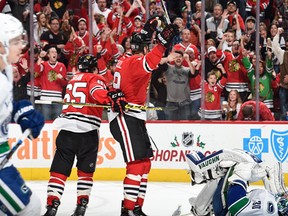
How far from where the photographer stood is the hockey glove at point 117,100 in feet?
21.3

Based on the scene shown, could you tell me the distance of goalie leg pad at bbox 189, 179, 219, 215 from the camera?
584 cm

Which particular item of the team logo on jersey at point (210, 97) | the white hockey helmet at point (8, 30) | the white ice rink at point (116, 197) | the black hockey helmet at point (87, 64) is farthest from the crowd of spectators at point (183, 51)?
the white hockey helmet at point (8, 30)

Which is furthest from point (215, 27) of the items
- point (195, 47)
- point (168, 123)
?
point (168, 123)

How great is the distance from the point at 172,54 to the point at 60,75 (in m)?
1.18

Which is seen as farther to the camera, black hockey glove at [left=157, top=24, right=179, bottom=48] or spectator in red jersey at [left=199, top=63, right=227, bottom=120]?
spectator in red jersey at [left=199, top=63, right=227, bottom=120]

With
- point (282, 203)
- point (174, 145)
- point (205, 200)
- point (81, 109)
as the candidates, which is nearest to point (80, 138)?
point (81, 109)

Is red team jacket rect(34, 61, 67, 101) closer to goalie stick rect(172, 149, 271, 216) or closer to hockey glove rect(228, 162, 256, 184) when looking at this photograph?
goalie stick rect(172, 149, 271, 216)

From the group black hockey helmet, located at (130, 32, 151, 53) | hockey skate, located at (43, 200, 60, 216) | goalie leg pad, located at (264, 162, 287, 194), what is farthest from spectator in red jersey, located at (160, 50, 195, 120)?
goalie leg pad, located at (264, 162, 287, 194)

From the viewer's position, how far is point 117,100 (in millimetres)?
6500

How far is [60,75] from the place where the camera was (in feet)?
30.7

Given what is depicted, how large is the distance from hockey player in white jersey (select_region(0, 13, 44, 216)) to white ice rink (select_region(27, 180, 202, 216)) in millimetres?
2767

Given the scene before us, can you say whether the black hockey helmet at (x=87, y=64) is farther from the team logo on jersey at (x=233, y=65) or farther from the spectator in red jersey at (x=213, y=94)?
the team logo on jersey at (x=233, y=65)

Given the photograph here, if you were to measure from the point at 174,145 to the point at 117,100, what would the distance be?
96.0 inches

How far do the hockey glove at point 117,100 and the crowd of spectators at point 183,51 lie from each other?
2.45 m
